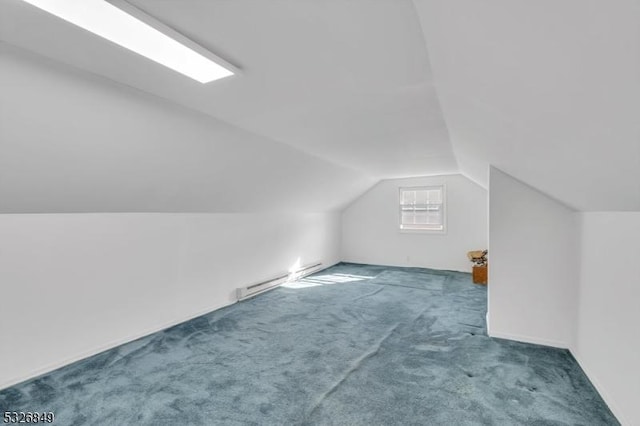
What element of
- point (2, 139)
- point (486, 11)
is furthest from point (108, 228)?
point (486, 11)

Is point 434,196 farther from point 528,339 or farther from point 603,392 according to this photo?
point 603,392

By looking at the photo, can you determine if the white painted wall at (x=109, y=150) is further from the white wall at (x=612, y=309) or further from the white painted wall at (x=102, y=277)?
the white wall at (x=612, y=309)

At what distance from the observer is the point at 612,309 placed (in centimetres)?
A: 212

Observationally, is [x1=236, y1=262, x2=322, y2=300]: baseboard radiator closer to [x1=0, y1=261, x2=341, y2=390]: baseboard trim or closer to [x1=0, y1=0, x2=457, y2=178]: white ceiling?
[x1=0, y1=261, x2=341, y2=390]: baseboard trim

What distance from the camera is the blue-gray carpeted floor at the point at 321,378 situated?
6.82 ft

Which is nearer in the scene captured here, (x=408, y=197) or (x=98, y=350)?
(x=98, y=350)

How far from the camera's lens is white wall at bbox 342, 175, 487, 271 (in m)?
6.45

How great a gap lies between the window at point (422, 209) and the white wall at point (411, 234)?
0.13 m

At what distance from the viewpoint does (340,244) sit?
7.85 metres

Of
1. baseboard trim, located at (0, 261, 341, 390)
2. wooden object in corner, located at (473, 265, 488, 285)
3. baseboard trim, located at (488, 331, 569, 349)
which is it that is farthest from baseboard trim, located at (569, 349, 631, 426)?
baseboard trim, located at (0, 261, 341, 390)

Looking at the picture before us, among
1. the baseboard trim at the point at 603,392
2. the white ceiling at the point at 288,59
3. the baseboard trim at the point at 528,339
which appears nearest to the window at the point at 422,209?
the baseboard trim at the point at 528,339

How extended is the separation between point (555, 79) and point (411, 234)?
6.26 m

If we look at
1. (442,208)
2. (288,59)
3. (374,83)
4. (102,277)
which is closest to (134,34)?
(288,59)

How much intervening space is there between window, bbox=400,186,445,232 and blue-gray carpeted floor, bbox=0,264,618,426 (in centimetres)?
316
